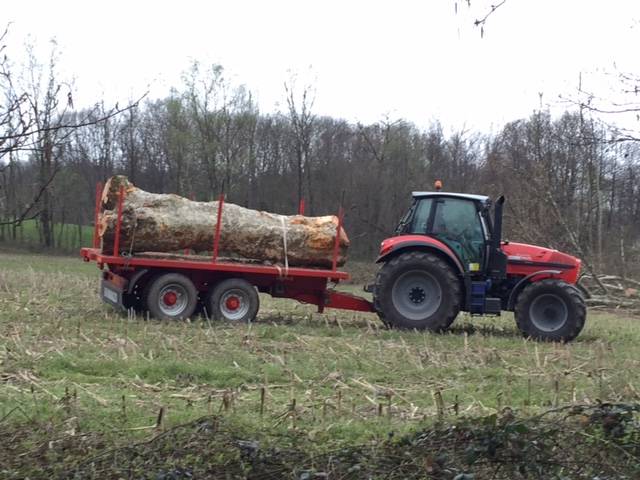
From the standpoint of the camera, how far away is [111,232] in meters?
11.2

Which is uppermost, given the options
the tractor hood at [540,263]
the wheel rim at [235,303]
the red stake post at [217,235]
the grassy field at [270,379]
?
the red stake post at [217,235]

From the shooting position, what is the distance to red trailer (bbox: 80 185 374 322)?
450 inches

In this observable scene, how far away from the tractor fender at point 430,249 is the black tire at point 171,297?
114 inches

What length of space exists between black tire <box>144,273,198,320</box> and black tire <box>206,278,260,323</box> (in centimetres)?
33

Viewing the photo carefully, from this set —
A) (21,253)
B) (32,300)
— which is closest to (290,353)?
(32,300)

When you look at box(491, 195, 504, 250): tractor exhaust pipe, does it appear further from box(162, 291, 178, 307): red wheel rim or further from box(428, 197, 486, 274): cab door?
box(162, 291, 178, 307): red wheel rim

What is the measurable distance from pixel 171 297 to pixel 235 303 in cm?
96

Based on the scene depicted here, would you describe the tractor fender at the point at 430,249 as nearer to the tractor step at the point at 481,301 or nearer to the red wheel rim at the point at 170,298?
the tractor step at the point at 481,301

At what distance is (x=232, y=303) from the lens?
11.7 meters

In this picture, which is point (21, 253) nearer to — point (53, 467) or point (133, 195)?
point (133, 195)

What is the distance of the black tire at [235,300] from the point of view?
459 inches

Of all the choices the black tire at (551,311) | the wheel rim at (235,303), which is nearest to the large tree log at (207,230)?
the wheel rim at (235,303)

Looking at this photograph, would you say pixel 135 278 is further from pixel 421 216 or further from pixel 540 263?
pixel 540 263

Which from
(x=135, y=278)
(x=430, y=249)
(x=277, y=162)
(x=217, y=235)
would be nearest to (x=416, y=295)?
(x=430, y=249)
